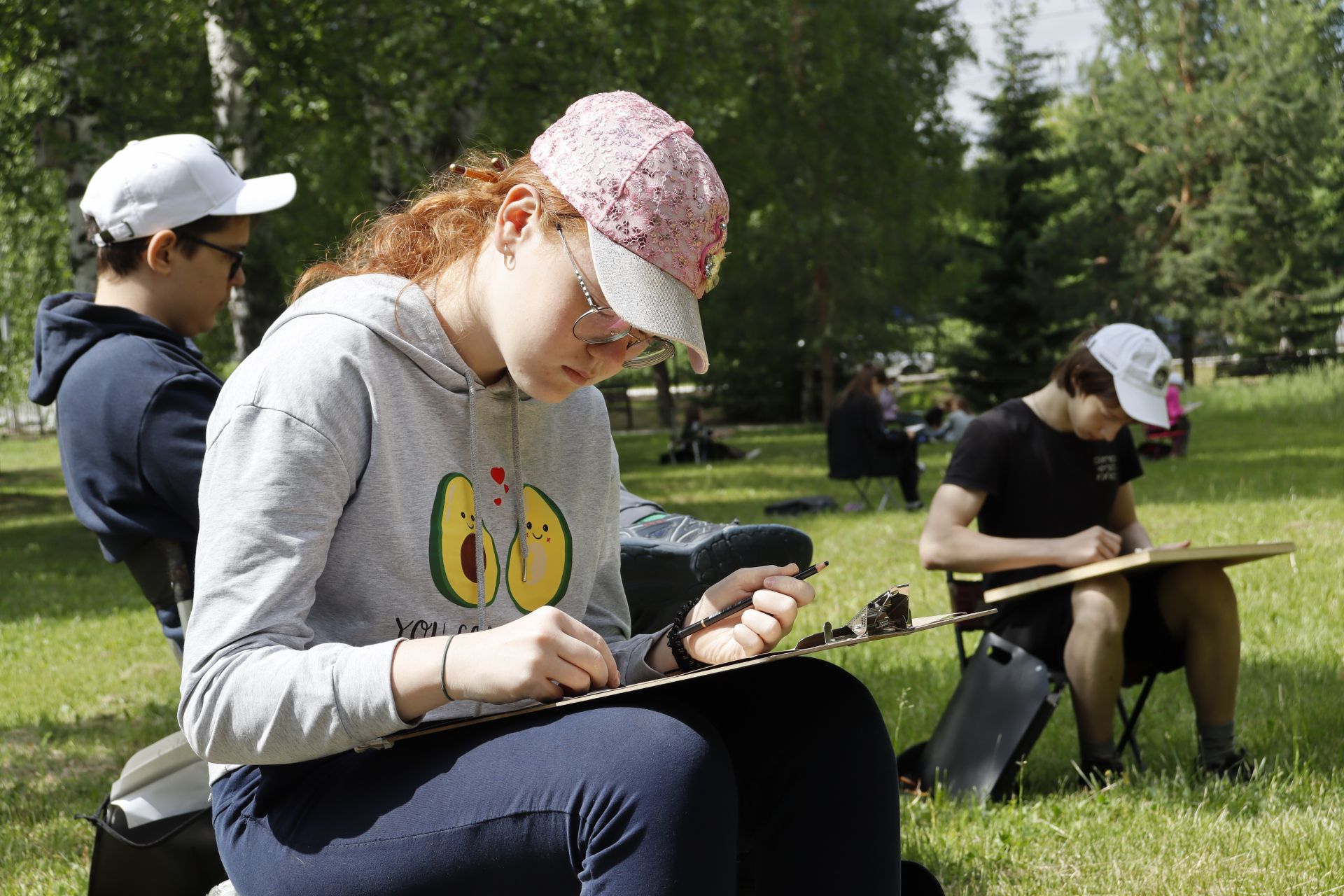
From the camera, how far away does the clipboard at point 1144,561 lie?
3.39m

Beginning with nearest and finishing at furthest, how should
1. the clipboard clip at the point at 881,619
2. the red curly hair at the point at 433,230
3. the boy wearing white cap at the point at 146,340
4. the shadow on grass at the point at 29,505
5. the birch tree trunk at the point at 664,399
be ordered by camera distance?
the clipboard clip at the point at 881,619 < the red curly hair at the point at 433,230 < the boy wearing white cap at the point at 146,340 < the shadow on grass at the point at 29,505 < the birch tree trunk at the point at 664,399

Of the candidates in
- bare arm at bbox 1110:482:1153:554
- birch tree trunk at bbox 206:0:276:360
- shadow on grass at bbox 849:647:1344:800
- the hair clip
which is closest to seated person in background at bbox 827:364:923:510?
birch tree trunk at bbox 206:0:276:360

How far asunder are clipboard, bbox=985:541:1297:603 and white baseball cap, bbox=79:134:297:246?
222 centimetres

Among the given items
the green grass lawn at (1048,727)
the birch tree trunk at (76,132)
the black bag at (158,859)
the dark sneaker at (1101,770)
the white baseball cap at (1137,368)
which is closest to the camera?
the black bag at (158,859)

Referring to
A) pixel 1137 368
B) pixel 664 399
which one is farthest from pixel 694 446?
pixel 1137 368

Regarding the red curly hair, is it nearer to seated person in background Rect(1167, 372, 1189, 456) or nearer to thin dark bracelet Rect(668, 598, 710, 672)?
thin dark bracelet Rect(668, 598, 710, 672)

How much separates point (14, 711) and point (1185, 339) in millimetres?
32917

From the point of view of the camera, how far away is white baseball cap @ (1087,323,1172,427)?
397cm

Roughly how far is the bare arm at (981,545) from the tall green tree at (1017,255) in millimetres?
19811

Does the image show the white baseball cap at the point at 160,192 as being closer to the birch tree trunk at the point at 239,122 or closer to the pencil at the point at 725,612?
the pencil at the point at 725,612

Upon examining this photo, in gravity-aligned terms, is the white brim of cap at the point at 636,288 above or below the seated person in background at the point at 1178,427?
above

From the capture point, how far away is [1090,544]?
12.7ft

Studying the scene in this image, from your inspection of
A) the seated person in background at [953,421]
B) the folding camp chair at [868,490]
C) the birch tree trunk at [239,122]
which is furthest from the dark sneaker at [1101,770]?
the seated person in background at [953,421]

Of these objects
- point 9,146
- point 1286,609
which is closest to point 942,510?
point 1286,609
